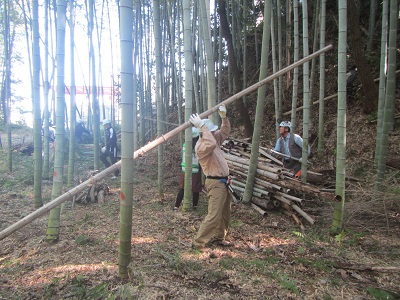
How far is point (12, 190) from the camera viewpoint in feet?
20.8

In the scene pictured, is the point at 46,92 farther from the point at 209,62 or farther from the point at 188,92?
the point at 209,62

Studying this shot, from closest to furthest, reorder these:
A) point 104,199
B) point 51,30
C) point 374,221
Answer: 1. point 374,221
2. point 104,199
3. point 51,30

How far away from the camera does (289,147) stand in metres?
5.33

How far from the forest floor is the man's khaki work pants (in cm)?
17

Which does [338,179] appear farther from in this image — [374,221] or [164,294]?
[164,294]

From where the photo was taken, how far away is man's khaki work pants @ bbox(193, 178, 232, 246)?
10.7 feet

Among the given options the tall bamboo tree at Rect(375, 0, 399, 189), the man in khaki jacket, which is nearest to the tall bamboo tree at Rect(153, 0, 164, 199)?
the man in khaki jacket

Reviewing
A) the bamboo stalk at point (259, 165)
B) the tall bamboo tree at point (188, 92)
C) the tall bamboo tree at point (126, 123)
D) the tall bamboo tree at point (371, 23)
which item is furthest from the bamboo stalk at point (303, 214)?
the tall bamboo tree at point (371, 23)

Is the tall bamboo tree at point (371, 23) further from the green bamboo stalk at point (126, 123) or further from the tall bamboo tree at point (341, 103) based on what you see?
the green bamboo stalk at point (126, 123)

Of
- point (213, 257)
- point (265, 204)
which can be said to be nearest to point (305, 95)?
point (265, 204)

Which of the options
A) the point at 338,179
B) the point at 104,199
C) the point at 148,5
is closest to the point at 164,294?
the point at 338,179

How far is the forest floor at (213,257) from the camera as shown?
236 centimetres

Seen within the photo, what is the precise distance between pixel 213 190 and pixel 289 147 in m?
2.52

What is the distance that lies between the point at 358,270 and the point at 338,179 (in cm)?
118
